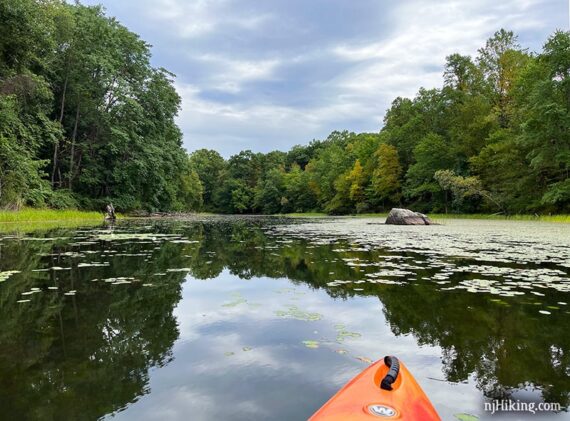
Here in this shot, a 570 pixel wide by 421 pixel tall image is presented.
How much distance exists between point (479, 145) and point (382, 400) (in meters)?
37.8

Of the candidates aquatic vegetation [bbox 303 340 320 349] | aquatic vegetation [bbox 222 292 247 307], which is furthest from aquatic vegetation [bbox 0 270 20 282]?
aquatic vegetation [bbox 303 340 320 349]

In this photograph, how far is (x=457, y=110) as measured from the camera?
124 feet

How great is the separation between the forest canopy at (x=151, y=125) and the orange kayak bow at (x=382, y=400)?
22.8 meters

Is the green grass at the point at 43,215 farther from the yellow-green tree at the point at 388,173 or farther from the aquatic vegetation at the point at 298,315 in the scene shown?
the yellow-green tree at the point at 388,173

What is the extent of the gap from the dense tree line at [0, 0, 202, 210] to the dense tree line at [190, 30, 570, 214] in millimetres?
25220

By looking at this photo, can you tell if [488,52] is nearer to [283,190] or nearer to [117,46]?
[117,46]

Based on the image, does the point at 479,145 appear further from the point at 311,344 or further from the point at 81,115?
the point at 311,344

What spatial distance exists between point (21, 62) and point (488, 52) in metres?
38.2

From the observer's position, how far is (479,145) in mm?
34344

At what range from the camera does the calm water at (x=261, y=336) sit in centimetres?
232

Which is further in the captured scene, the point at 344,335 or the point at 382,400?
the point at 344,335

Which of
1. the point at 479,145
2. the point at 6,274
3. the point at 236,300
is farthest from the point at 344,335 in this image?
the point at 479,145

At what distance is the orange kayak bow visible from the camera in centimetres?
171

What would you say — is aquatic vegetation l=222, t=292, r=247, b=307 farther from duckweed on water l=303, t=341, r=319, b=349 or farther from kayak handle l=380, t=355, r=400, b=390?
kayak handle l=380, t=355, r=400, b=390
